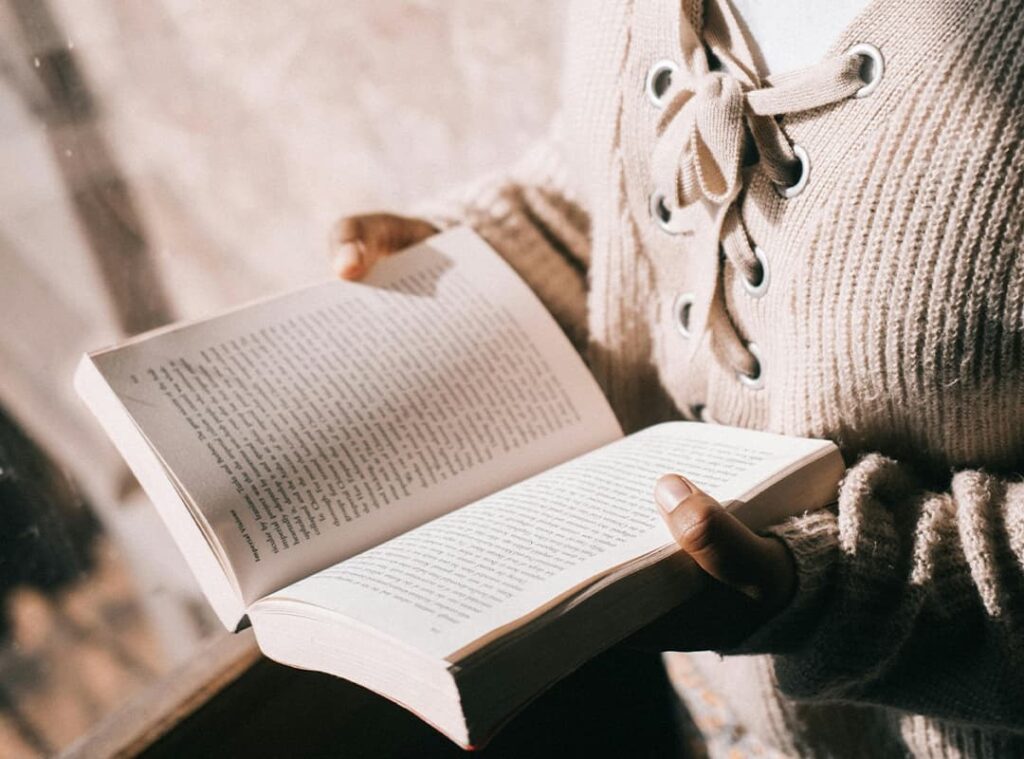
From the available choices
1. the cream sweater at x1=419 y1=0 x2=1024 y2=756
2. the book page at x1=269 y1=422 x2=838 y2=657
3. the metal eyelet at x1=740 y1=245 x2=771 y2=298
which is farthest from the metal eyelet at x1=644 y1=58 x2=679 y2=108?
the book page at x1=269 y1=422 x2=838 y2=657

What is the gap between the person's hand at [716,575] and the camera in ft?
1.20

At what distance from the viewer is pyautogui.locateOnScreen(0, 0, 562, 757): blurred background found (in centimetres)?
78

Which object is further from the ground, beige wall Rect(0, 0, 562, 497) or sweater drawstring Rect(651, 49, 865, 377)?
beige wall Rect(0, 0, 562, 497)

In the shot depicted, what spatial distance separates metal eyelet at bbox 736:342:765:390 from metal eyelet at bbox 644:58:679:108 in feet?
0.53

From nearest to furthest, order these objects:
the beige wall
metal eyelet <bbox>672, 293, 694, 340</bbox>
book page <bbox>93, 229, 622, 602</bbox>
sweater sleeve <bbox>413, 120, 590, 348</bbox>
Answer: book page <bbox>93, 229, 622, 602</bbox>, metal eyelet <bbox>672, 293, 694, 340</bbox>, sweater sleeve <bbox>413, 120, 590, 348</bbox>, the beige wall

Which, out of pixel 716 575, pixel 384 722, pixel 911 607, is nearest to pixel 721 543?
pixel 716 575

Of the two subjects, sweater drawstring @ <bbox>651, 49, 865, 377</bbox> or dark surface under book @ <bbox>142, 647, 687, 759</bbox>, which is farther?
dark surface under book @ <bbox>142, 647, 687, 759</bbox>

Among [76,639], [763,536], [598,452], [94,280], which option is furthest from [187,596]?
[763,536]

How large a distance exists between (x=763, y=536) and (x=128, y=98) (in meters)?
1.03

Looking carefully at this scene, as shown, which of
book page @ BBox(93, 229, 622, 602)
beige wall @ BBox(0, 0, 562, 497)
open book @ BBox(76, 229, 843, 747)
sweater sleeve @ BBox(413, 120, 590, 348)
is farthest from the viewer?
beige wall @ BBox(0, 0, 562, 497)

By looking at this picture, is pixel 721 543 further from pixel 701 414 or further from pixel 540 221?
pixel 540 221

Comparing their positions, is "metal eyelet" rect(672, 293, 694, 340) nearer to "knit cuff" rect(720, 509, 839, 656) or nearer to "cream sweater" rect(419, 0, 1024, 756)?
"cream sweater" rect(419, 0, 1024, 756)

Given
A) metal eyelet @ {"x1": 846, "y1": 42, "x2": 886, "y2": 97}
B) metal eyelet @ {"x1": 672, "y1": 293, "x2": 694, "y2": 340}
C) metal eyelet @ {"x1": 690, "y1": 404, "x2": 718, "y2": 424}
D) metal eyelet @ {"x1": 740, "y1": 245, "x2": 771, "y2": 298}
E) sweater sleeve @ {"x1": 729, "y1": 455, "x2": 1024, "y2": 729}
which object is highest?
metal eyelet @ {"x1": 846, "y1": 42, "x2": 886, "y2": 97}

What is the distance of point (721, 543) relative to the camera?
0.36 meters
